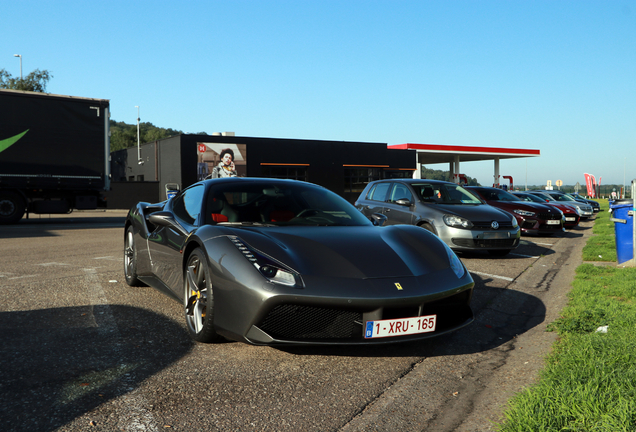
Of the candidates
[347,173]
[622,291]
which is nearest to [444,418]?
[622,291]

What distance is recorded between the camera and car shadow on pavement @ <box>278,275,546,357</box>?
361cm

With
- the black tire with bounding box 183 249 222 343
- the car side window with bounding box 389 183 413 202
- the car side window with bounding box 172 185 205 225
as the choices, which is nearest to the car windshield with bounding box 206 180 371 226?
the car side window with bounding box 172 185 205 225

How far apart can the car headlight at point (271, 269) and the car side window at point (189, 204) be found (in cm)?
117

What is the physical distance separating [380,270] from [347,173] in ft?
111

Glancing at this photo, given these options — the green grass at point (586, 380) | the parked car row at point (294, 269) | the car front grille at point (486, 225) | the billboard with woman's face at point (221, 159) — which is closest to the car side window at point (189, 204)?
the parked car row at point (294, 269)

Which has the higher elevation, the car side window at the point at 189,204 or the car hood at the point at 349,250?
the car side window at the point at 189,204

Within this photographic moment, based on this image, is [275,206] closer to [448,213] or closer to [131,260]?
[131,260]

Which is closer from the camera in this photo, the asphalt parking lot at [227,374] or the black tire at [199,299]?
the asphalt parking lot at [227,374]

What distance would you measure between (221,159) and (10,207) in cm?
1778

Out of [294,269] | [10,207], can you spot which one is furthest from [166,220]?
[10,207]

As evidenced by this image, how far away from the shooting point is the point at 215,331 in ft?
11.6

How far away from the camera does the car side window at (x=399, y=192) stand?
981 centimetres

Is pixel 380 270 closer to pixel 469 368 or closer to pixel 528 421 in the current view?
pixel 469 368

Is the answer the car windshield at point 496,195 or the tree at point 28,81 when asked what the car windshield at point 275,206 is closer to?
the car windshield at point 496,195
